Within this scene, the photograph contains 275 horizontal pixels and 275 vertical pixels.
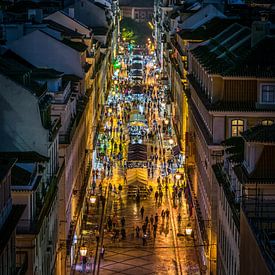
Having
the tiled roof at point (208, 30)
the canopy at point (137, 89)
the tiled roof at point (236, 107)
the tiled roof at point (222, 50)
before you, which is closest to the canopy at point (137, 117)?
the tiled roof at point (208, 30)

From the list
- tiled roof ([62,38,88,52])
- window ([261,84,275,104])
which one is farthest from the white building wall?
window ([261,84,275,104])

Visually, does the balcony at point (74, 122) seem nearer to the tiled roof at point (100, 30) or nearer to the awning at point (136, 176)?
the awning at point (136, 176)

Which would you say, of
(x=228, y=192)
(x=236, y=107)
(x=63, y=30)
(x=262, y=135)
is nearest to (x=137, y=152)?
(x=63, y=30)

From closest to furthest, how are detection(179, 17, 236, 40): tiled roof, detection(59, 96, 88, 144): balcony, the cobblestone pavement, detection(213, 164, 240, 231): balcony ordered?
detection(213, 164, 240, 231): balcony, detection(59, 96, 88, 144): balcony, the cobblestone pavement, detection(179, 17, 236, 40): tiled roof

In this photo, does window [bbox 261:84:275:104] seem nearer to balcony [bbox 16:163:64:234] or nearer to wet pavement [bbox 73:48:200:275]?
wet pavement [bbox 73:48:200:275]

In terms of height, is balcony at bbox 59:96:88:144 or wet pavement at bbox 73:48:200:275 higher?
balcony at bbox 59:96:88:144
